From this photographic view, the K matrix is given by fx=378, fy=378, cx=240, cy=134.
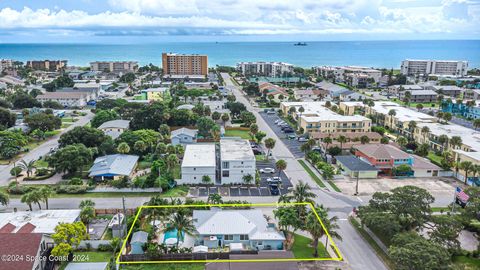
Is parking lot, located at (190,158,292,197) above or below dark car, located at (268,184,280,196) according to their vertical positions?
below

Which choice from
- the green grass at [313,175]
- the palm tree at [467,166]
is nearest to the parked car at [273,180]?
the green grass at [313,175]

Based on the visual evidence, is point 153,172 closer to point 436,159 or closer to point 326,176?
point 326,176

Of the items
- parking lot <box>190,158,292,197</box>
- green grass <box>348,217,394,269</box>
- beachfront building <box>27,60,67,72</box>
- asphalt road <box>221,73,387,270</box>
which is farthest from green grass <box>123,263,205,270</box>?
beachfront building <box>27,60,67,72</box>

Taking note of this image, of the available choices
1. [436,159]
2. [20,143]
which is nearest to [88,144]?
[20,143]

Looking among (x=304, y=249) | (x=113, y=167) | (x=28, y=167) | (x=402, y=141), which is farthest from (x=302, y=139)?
(x=28, y=167)

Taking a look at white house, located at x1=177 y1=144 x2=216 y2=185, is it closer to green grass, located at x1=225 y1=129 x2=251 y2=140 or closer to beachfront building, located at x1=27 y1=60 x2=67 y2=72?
green grass, located at x1=225 y1=129 x2=251 y2=140

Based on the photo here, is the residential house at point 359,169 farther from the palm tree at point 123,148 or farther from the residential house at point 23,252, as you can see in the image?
the residential house at point 23,252
